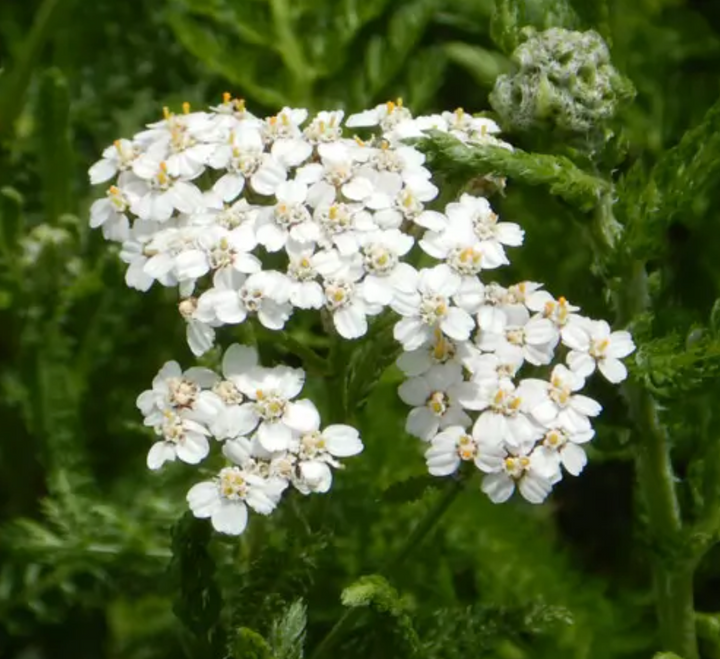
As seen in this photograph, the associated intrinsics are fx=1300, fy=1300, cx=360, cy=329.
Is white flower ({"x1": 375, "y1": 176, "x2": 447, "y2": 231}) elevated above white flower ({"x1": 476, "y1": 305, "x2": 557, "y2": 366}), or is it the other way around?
white flower ({"x1": 375, "y1": 176, "x2": 447, "y2": 231})

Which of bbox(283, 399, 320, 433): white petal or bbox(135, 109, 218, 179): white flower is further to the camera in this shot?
bbox(135, 109, 218, 179): white flower

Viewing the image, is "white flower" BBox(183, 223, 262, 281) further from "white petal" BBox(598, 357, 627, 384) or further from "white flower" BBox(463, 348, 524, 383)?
"white petal" BBox(598, 357, 627, 384)

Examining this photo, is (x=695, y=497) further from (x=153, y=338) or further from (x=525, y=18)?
(x=153, y=338)

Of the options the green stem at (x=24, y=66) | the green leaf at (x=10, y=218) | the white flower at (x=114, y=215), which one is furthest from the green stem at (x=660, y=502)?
the green stem at (x=24, y=66)

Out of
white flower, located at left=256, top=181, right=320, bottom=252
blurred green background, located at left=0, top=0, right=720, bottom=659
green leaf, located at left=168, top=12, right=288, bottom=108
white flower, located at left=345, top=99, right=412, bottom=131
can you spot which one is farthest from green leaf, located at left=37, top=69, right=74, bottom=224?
white flower, located at left=256, top=181, right=320, bottom=252

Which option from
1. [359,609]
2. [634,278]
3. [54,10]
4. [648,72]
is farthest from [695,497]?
[54,10]

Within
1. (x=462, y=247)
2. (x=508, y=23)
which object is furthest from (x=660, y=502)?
(x=508, y=23)

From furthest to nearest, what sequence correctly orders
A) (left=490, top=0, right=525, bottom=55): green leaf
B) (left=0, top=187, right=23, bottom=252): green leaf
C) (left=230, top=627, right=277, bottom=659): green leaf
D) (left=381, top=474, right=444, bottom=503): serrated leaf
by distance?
1. (left=0, top=187, right=23, bottom=252): green leaf
2. (left=490, top=0, right=525, bottom=55): green leaf
3. (left=381, top=474, right=444, bottom=503): serrated leaf
4. (left=230, top=627, right=277, bottom=659): green leaf

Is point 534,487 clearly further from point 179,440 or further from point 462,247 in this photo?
point 179,440
